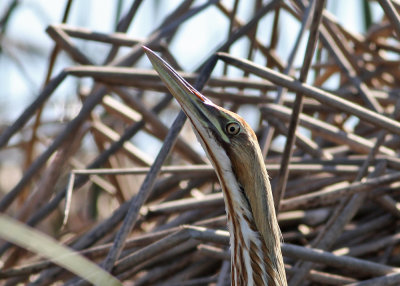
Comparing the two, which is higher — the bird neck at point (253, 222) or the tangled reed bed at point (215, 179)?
the tangled reed bed at point (215, 179)

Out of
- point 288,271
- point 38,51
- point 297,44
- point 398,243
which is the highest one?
point 38,51

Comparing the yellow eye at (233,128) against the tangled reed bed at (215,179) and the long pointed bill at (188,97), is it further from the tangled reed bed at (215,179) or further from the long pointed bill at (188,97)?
the tangled reed bed at (215,179)

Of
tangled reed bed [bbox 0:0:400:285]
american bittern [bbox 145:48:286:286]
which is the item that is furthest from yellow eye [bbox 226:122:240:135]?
tangled reed bed [bbox 0:0:400:285]

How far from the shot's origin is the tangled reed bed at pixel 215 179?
1.97m

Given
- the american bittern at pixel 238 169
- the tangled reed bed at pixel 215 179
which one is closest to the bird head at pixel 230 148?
the american bittern at pixel 238 169

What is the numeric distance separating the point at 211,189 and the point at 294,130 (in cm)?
66

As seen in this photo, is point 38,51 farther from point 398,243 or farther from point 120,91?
point 398,243

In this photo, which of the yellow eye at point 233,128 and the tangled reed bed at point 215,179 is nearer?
the yellow eye at point 233,128

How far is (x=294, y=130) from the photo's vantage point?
2.05 m

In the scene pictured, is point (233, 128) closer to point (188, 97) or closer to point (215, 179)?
point (188, 97)

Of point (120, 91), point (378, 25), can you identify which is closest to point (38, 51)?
point (120, 91)

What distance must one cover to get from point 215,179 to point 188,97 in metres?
1.11

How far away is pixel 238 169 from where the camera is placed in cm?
152

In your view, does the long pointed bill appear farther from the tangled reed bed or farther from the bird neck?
the tangled reed bed
